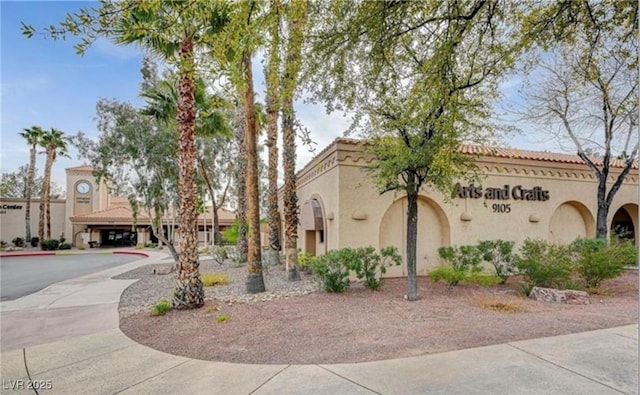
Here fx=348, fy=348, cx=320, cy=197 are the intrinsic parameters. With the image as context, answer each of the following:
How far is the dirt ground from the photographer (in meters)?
5.49

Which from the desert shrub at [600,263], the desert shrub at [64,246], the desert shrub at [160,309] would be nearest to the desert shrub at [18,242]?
the desert shrub at [64,246]

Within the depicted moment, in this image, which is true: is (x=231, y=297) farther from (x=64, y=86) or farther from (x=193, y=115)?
(x=64, y=86)

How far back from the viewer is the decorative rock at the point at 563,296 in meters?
8.68

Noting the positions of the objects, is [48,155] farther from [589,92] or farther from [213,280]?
[589,92]

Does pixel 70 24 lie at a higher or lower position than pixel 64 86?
lower

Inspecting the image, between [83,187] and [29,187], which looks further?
[83,187]

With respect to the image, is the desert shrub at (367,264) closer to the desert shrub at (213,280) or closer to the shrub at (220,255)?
the desert shrub at (213,280)

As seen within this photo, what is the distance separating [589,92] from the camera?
519 inches

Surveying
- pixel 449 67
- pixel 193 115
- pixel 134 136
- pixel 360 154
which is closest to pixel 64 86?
pixel 134 136

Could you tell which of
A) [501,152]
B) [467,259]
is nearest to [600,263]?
[467,259]

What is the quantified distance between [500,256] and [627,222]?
43.3ft

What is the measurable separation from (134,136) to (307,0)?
49.6 ft

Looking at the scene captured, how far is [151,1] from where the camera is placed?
3074 mm

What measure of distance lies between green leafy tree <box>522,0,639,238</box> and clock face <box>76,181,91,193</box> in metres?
44.1
